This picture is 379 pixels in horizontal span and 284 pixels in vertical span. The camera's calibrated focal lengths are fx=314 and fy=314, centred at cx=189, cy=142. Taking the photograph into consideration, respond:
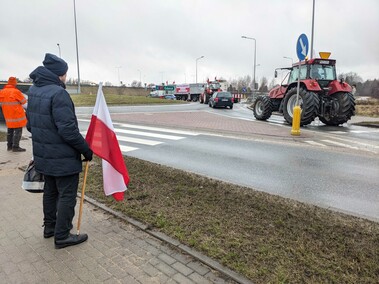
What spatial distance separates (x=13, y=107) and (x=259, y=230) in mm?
7143

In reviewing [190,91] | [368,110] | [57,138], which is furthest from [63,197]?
[190,91]

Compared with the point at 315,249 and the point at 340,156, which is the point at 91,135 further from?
the point at 340,156

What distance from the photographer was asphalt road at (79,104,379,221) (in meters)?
5.27

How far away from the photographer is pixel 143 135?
38.2 ft

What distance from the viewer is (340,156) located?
8070 mm

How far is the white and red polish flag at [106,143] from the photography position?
368 cm

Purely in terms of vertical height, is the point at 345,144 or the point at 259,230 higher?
the point at 345,144

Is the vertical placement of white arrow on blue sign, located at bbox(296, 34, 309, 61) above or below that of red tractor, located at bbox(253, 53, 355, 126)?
above

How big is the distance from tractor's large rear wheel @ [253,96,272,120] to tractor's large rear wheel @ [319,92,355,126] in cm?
311

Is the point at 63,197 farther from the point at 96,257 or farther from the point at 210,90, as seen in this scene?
the point at 210,90

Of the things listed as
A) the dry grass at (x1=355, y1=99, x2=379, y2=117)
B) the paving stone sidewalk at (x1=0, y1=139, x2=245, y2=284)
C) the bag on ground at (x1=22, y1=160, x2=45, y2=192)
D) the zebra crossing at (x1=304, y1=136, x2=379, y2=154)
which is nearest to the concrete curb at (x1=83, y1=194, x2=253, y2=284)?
the paving stone sidewalk at (x1=0, y1=139, x2=245, y2=284)

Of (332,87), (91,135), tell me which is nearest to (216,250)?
(91,135)

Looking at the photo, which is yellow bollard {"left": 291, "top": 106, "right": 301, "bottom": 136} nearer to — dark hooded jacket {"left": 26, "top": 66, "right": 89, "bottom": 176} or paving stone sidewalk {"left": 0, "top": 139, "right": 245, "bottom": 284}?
paving stone sidewalk {"left": 0, "top": 139, "right": 245, "bottom": 284}

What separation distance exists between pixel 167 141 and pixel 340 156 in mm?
5157
